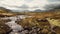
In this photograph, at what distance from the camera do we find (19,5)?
152 inches

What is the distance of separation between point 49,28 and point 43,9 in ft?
1.85

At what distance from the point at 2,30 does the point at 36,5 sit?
1.12 metres

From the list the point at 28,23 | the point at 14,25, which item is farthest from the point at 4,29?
the point at 28,23

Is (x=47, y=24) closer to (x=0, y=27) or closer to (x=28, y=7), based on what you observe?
(x=28, y=7)

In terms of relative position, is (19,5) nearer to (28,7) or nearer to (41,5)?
(28,7)

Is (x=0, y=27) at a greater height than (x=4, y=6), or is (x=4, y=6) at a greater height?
(x=4, y=6)

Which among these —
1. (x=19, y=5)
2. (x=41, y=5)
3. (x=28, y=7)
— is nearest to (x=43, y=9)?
(x=41, y=5)

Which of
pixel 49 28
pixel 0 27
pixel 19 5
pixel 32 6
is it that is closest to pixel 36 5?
pixel 32 6

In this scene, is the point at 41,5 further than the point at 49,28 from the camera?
Yes

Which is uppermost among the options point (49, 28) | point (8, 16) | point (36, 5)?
point (36, 5)

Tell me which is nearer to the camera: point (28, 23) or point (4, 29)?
point (4, 29)

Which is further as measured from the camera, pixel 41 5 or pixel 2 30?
pixel 41 5

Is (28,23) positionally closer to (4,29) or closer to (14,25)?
(14,25)

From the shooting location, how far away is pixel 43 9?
152 inches
